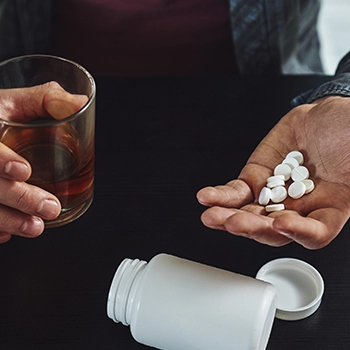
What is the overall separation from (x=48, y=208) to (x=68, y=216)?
86 mm

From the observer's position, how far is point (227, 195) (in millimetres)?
729

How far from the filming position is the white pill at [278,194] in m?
0.74

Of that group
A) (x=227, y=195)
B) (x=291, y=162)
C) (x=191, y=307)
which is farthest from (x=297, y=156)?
(x=191, y=307)

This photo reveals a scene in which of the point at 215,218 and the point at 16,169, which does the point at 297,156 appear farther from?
the point at 16,169

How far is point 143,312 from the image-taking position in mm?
634

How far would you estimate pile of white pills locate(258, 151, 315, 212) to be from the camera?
74 centimetres

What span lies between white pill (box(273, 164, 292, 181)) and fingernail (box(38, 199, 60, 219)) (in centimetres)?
26

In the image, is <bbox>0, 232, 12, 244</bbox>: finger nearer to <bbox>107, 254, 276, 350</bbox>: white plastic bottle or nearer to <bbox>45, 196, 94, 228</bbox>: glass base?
<bbox>45, 196, 94, 228</bbox>: glass base

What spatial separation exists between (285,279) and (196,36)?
1.85 ft

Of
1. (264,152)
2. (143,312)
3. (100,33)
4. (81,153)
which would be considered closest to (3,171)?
(81,153)

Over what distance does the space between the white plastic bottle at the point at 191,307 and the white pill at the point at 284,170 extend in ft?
0.54

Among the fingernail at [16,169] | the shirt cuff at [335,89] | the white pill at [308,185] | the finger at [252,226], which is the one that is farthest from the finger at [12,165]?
the shirt cuff at [335,89]

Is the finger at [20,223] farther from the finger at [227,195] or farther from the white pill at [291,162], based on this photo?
the white pill at [291,162]

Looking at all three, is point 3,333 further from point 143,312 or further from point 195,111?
point 195,111
